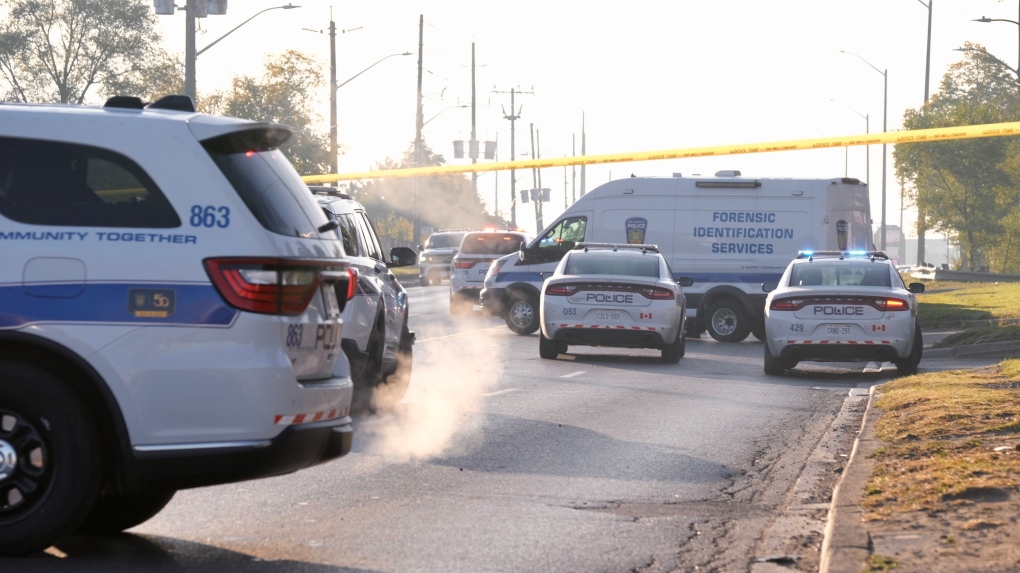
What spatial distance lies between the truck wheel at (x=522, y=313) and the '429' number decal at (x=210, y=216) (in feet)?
66.1

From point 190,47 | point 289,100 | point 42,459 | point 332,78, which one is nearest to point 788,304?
point 42,459

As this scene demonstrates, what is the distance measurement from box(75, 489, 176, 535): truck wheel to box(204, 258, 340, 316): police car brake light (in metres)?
1.41

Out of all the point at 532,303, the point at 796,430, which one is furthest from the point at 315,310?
the point at 532,303

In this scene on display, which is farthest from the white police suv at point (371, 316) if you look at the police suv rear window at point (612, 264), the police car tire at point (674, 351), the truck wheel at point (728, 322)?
the truck wheel at point (728, 322)

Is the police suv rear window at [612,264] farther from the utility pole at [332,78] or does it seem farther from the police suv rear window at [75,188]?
the utility pole at [332,78]

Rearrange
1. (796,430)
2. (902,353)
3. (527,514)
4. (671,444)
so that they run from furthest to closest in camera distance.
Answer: (902,353), (796,430), (671,444), (527,514)

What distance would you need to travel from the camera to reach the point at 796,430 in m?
13.1

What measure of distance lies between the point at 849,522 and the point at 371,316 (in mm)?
5677

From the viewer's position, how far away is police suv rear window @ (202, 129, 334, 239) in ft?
22.3

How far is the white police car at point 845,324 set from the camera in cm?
1788

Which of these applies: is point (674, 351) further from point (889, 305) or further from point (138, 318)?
point (138, 318)

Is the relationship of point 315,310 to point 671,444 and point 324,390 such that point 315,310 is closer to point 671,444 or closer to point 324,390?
point 324,390

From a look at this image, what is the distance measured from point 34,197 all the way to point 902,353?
1301 cm

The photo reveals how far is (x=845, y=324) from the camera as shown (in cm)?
1789
